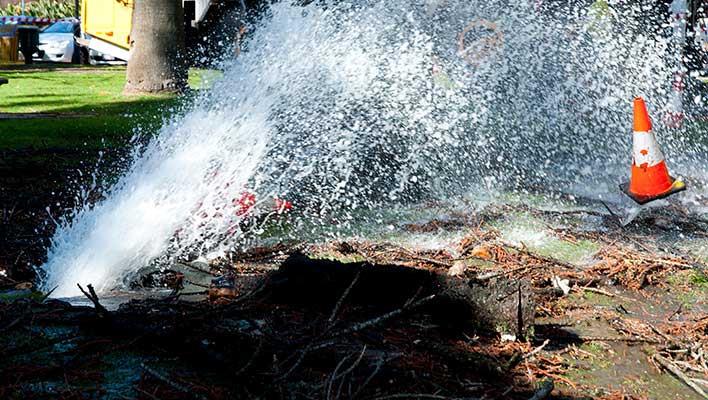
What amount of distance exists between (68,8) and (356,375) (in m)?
51.0

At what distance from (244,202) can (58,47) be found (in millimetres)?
29458

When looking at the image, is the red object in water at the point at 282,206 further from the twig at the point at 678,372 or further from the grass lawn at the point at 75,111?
the grass lawn at the point at 75,111

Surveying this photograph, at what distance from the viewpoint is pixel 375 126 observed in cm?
877

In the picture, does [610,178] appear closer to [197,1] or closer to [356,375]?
[356,375]

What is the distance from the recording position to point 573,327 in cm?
420

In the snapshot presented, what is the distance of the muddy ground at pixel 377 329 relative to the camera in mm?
2859

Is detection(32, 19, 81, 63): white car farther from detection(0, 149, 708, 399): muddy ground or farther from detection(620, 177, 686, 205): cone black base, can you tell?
detection(620, 177, 686, 205): cone black base

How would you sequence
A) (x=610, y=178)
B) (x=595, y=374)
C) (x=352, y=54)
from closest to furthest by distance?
(x=595, y=374) < (x=610, y=178) < (x=352, y=54)

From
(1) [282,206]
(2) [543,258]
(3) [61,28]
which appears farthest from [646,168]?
(3) [61,28]

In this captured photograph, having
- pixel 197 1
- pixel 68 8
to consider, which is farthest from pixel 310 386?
pixel 68 8

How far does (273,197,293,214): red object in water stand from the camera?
20.6 ft

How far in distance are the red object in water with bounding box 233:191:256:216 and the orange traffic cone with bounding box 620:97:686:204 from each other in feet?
8.88

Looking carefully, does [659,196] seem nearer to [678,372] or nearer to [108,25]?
[678,372]

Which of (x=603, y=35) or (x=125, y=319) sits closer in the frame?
(x=125, y=319)
